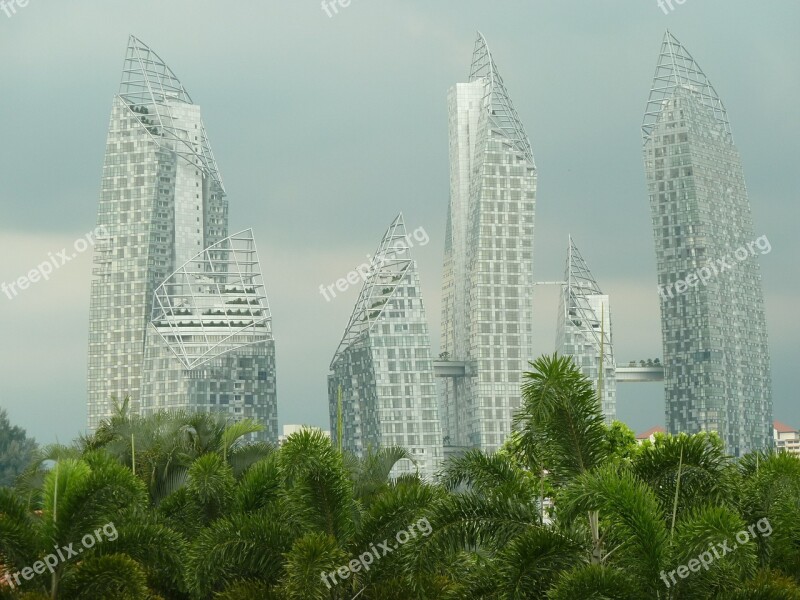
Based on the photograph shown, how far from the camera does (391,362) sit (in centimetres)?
15838

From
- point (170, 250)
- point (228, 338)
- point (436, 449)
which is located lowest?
point (436, 449)

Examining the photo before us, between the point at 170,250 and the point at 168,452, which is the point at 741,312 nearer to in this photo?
the point at 170,250

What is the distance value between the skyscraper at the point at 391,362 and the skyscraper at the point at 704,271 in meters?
39.3

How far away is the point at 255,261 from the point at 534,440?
149289 mm

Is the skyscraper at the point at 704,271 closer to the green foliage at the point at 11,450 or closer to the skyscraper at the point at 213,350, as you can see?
the skyscraper at the point at 213,350

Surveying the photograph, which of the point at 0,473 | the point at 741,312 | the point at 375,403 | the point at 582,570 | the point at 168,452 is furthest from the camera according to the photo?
the point at 741,312

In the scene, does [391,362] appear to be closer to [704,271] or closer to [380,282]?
[380,282]

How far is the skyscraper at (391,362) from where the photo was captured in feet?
518

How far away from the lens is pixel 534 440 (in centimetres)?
2295

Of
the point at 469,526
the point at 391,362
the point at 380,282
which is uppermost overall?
the point at 380,282

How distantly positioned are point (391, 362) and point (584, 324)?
95.9 feet

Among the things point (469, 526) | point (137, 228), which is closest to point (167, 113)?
point (137, 228)

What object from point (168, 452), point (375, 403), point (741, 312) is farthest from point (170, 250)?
point (168, 452)

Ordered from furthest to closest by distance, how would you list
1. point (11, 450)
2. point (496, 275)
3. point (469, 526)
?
point (496, 275) → point (11, 450) → point (469, 526)
